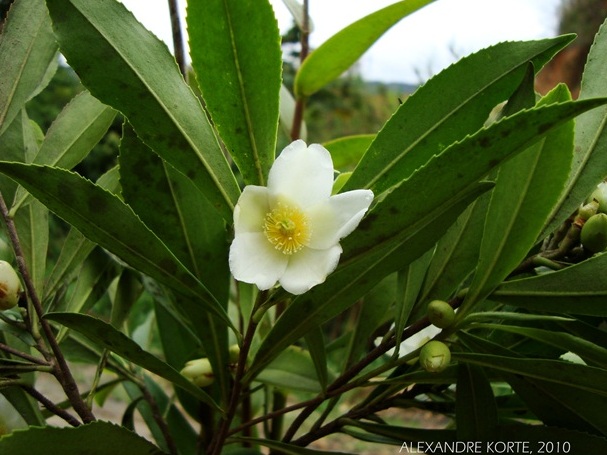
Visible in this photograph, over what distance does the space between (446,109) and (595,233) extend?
0.12 meters

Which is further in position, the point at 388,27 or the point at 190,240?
the point at 388,27

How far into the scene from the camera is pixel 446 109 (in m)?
0.42

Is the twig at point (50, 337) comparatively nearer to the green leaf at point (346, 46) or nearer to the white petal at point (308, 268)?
the white petal at point (308, 268)

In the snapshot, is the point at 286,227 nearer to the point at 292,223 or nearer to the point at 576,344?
the point at 292,223

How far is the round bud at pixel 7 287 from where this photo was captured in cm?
43

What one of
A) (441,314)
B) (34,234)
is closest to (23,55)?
(34,234)

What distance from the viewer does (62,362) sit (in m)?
0.45

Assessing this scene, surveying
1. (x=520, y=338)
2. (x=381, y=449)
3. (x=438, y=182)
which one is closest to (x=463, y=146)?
(x=438, y=182)

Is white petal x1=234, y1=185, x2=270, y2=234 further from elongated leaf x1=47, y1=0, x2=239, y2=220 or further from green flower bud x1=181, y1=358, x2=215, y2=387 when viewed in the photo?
green flower bud x1=181, y1=358, x2=215, y2=387

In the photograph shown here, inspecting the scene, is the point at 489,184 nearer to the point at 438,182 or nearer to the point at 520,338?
the point at 438,182

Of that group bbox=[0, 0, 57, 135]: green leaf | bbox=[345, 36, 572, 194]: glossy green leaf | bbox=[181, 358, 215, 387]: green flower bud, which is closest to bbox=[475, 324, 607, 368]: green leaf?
bbox=[345, 36, 572, 194]: glossy green leaf

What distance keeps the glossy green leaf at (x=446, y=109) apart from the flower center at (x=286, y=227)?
0.14 ft

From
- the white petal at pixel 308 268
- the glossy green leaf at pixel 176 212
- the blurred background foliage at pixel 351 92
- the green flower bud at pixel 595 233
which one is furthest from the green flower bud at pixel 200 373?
the blurred background foliage at pixel 351 92

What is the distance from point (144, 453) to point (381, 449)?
3.51m
